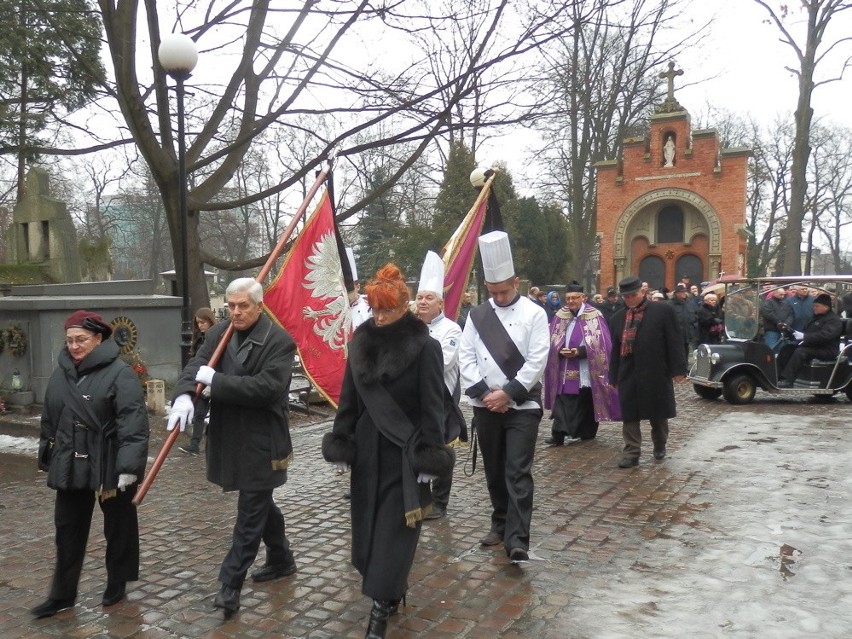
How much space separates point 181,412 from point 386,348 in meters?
1.24

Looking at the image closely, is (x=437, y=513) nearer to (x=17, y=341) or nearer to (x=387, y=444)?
(x=387, y=444)

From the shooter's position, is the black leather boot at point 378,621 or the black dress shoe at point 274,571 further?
the black dress shoe at point 274,571

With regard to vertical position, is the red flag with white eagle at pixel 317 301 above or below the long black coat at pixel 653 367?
above

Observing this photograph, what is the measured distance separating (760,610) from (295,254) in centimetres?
420

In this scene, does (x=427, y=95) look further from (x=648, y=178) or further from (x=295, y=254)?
(x=648, y=178)

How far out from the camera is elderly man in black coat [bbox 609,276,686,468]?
7996 millimetres

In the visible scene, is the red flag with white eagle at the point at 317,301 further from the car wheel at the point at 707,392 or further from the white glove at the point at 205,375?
the car wheel at the point at 707,392

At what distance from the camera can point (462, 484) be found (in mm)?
7461

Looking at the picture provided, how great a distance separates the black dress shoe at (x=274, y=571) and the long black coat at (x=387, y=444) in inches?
40.3

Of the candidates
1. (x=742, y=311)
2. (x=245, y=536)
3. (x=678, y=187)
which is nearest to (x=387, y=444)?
(x=245, y=536)

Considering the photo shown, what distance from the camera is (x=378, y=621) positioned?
390cm

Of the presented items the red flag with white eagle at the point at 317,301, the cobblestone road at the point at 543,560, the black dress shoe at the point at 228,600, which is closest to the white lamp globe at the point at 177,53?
the red flag with white eagle at the point at 317,301

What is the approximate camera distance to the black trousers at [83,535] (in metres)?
4.35

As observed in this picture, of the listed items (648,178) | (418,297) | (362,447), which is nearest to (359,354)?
(362,447)
